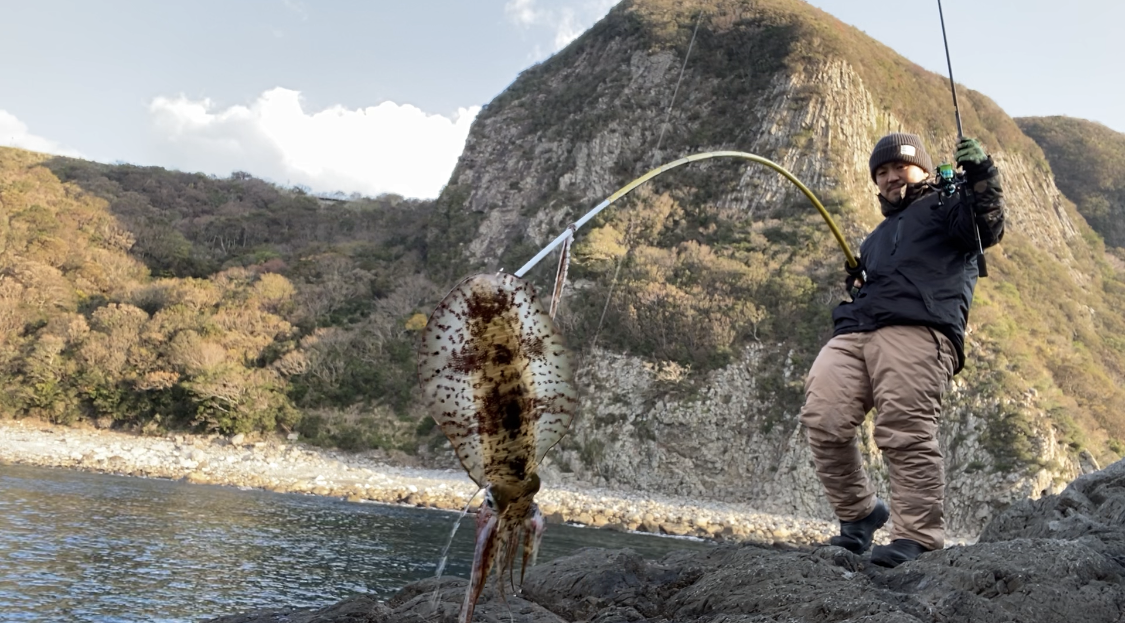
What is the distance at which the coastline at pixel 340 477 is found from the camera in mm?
19656

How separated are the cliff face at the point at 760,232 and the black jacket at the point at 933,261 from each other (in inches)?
484

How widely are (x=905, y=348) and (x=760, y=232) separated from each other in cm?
3025

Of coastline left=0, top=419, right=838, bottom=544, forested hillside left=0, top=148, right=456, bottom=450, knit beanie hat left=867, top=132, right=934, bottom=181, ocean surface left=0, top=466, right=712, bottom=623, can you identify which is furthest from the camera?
forested hillside left=0, top=148, right=456, bottom=450

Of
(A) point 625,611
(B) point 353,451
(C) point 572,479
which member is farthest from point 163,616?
(B) point 353,451

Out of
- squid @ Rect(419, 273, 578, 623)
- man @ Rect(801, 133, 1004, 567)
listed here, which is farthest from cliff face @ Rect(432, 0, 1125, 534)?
squid @ Rect(419, 273, 578, 623)

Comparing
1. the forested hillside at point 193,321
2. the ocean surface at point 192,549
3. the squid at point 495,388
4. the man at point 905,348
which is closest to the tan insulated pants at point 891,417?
the man at point 905,348

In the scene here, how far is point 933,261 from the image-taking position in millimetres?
3330

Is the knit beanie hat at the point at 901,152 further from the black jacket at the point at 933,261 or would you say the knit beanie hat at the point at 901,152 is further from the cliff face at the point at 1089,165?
the cliff face at the point at 1089,165

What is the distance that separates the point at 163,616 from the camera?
6.38 meters

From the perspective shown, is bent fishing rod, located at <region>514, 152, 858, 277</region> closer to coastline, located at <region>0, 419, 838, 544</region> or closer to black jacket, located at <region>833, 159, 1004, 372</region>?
black jacket, located at <region>833, 159, 1004, 372</region>

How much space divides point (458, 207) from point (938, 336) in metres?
40.8

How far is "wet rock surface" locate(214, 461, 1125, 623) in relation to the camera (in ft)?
6.89

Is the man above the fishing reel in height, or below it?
below

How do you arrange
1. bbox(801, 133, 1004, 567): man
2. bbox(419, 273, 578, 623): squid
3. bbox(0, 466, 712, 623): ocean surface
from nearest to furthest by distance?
1. bbox(419, 273, 578, 623): squid
2. bbox(801, 133, 1004, 567): man
3. bbox(0, 466, 712, 623): ocean surface
